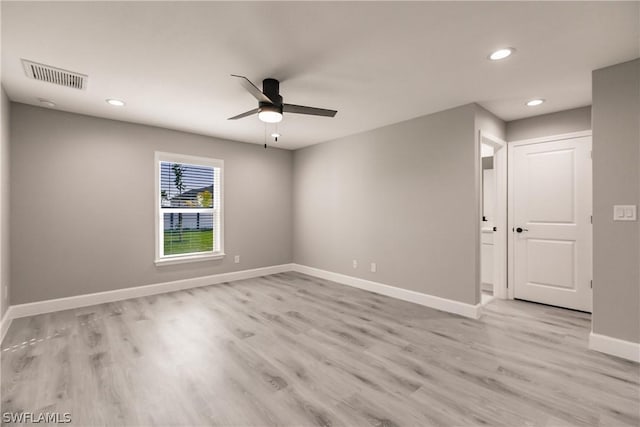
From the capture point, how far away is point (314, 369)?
2.33 meters

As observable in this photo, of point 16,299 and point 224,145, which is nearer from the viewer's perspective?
point 16,299

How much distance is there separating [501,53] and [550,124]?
2224 millimetres

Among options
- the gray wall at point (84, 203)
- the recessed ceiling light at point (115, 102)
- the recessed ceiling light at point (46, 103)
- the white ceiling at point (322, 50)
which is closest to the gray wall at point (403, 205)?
the white ceiling at point (322, 50)

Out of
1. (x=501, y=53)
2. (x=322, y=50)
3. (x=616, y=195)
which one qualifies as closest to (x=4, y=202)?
(x=322, y=50)

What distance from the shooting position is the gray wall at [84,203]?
3.55 metres

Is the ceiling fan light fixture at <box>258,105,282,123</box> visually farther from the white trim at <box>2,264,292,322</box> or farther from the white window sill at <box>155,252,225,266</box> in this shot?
the white trim at <box>2,264,292,322</box>

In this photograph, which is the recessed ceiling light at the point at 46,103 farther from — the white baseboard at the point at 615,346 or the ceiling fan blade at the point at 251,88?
the white baseboard at the point at 615,346

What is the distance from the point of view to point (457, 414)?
1.81 meters

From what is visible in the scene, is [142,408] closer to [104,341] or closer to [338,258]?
[104,341]

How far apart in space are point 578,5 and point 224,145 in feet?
15.8

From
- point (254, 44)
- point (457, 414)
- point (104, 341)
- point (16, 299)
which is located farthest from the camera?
point (16, 299)

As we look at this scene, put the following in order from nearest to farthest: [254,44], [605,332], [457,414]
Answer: [457,414] → [254,44] → [605,332]

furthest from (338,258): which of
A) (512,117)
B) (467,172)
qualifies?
(512,117)

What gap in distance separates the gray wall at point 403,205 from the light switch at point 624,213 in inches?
47.1
